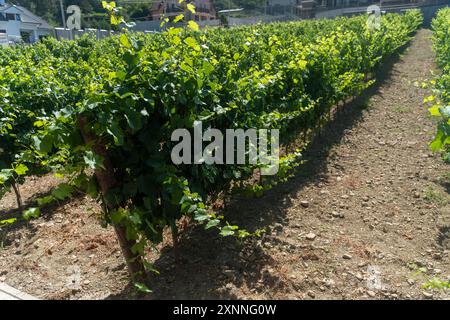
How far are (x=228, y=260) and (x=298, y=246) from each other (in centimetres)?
69

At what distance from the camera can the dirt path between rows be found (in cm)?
298

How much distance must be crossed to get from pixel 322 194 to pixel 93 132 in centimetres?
291

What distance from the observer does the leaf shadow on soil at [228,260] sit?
291 centimetres

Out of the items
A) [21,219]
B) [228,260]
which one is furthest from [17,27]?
[228,260]

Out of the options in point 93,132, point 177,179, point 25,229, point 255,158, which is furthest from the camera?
point 25,229

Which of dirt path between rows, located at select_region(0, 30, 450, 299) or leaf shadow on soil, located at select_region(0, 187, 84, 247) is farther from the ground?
dirt path between rows, located at select_region(0, 30, 450, 299)

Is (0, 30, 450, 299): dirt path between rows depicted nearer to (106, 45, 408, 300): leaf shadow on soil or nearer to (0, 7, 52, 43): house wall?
(106, 45, 408, 300): leaf shadow on soil

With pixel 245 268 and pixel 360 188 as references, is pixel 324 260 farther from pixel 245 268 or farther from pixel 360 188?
pixel 360 188

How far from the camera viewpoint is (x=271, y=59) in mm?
4680

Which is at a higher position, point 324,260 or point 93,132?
point 93,132

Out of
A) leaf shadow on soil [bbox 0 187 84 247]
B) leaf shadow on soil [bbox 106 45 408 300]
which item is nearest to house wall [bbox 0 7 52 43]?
leaf shadow on soil [bbox 0 187 84 247]

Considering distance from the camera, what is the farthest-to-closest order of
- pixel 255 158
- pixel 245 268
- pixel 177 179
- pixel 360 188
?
pixel 360 188, pixel 255 158, pixel 245 268, pixel 177 179

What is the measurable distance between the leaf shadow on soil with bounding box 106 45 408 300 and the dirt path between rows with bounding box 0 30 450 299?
1 cm
